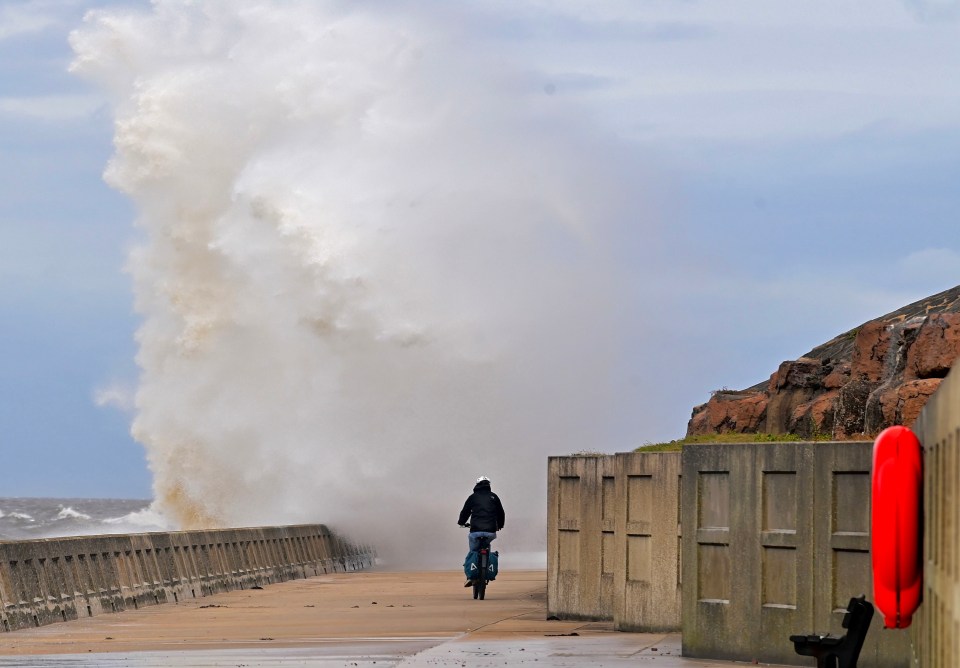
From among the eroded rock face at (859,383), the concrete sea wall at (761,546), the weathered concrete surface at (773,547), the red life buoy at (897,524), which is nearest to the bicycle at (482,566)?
the eroded rock face at (859,383)

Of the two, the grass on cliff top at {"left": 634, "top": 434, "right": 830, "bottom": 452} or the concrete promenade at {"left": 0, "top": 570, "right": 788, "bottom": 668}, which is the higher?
the grass on cliff top at {"left": 634, "top": 434, "right": 830, "bottom": 452}

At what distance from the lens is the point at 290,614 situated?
19.9 metres

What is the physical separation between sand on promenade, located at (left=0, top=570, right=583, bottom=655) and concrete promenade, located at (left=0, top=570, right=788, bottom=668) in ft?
0.03

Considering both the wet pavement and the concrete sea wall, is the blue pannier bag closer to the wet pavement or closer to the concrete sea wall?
the wet pavement

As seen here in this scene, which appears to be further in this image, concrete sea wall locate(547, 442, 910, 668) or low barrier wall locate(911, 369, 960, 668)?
concrete sea wall locate(547, 442, 910, 668)

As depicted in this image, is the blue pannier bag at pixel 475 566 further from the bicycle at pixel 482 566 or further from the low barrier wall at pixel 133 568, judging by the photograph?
the low barrier wall at pixel 133 568

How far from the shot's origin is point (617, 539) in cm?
1617

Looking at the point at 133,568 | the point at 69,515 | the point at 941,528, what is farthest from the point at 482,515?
the point at 69,515

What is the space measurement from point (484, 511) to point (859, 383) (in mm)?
6238

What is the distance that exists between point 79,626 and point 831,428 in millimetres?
7961

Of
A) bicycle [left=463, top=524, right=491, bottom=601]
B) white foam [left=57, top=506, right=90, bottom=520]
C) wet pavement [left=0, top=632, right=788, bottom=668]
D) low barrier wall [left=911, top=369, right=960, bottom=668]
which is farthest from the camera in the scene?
white foam [left=57, top=506, right=90, bottom=520]

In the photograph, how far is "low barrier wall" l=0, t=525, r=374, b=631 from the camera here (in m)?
17.2

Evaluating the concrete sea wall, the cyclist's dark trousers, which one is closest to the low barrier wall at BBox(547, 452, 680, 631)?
the concrete sea wall

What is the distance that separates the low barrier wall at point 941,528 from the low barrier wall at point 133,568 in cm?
1037
